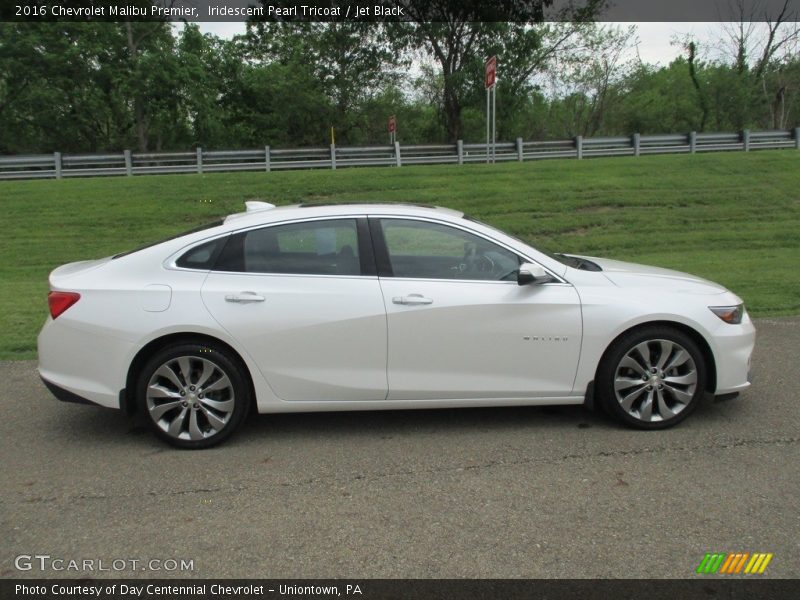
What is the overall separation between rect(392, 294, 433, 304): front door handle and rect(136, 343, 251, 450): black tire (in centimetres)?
109

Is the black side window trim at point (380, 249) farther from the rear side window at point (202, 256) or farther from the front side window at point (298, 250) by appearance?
the rear side window at point (202, 256)

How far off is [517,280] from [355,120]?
3215 centimetres

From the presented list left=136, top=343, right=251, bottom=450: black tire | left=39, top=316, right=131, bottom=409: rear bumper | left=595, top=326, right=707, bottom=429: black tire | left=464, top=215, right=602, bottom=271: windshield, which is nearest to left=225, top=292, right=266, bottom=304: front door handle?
left=136, top=343, right=251, bottom=450: black tire

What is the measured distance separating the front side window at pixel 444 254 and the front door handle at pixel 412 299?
0.19m

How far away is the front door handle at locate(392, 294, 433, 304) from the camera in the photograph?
4211 millimetres

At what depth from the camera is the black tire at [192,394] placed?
415 centimetres

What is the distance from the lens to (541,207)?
13.6 metres

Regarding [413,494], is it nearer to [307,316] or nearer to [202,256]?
[307,316]

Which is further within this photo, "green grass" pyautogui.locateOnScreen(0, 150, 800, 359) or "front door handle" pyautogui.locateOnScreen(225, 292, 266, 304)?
"green grass" pyautogui.locateOnScreen(0, 150, 800, 359)

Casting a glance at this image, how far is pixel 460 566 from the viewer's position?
114 inches

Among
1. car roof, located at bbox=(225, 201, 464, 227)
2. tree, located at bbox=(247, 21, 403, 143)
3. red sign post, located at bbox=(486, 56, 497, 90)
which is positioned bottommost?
car roof, located at bbox=(225, 201, 464, 227)
